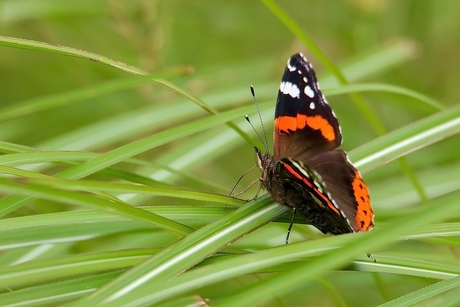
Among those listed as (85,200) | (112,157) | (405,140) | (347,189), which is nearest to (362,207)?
(347,189)

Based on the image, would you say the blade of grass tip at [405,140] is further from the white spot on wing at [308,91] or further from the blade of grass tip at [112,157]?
the blade of grass tip at [112,157]

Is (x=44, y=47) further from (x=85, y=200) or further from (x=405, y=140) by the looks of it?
(x=405, y=140)

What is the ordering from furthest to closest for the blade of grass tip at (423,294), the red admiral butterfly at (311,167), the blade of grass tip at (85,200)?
the red admiral butterfly at (311,167)
the blade of grass tip at (423,294)
the blade of grass tip at (85,200)

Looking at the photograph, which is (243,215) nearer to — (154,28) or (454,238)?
(454,238)

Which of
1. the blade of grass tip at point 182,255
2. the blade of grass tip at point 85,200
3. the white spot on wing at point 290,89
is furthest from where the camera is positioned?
the white spot on wing at point 290,89

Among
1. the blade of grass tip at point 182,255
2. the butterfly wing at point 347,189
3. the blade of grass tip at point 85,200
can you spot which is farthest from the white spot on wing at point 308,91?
the blade of grass tip at point 85,200

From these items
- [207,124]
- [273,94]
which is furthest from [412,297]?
[273,94]

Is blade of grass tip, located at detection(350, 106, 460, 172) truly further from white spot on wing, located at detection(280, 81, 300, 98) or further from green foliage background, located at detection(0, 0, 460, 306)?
white spot on wing, located at detection(280, 81, 300, 98)

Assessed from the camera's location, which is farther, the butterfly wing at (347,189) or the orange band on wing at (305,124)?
the orange band on wing at (305,124)
